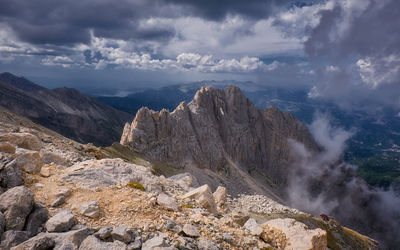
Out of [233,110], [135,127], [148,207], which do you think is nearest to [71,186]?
[148,207]

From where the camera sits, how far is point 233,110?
152250mm

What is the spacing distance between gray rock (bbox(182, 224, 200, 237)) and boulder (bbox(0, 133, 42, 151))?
57.8 ft

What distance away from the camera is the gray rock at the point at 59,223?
10.2 metres

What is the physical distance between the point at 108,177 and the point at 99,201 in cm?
442

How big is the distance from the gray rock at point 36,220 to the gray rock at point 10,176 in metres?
3.17

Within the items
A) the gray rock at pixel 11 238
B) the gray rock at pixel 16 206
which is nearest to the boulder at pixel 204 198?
the gray rock at pixel 16 206

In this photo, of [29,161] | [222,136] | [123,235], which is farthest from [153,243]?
[222,136]

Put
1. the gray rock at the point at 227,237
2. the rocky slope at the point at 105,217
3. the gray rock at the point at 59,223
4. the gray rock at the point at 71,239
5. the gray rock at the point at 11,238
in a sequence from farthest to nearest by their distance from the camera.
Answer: the gray rock at the point at 227,237 < the gray rock at the point at 59,223 < the rocky slope at the point at 105,217 < the gray rock at the point at 71,239 < the gray rock at the point at 11,238

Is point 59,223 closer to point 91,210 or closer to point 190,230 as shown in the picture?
point 91,210

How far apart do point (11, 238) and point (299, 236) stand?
15.6 metres

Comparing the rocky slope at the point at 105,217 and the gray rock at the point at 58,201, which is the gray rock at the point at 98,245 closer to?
the rocky slope at the point at 105,217

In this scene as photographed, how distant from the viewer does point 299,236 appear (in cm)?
1546

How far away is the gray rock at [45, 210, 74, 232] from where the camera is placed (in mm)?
10250

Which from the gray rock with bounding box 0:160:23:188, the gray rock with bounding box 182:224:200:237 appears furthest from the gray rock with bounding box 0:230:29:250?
the gray rock with bounding box 182:224:200:237
